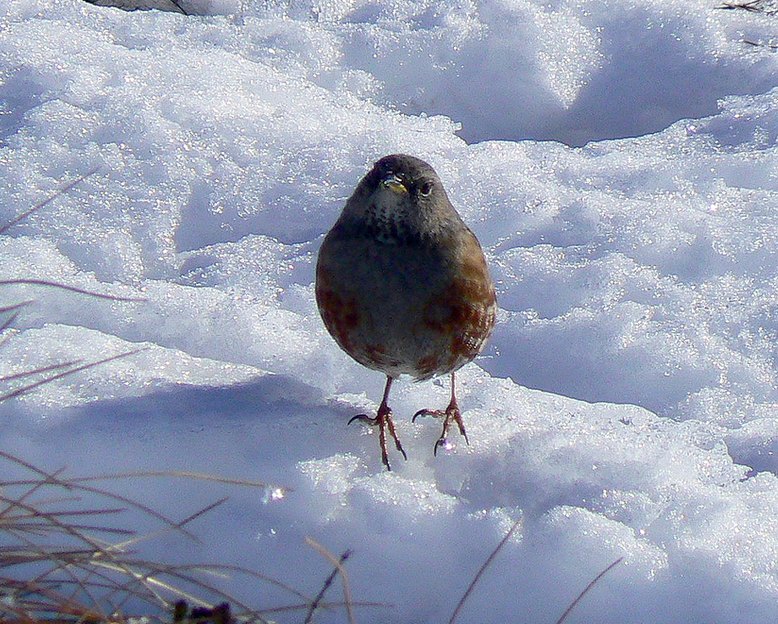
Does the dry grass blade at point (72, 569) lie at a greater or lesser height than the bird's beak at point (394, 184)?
lesser

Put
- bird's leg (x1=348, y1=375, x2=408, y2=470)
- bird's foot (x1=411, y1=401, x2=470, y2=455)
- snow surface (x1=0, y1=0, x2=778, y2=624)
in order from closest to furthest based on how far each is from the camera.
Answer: snow surface (x1=0, y1=0, x2=778, y2=624)
bird's leg (x1=348, y1=375, x2=408, y2=470)
bird's foot (x1=411, y1=401, x2=470, y2=455)

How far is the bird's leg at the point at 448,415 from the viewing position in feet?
14.2

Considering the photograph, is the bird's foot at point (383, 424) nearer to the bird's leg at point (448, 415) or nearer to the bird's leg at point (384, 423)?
the bird's leg at point (384, 423)

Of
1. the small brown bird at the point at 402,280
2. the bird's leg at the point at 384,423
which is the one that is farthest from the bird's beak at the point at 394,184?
the bird's leg at the point at 384,423

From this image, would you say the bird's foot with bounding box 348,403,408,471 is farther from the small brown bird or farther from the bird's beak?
the bird's beak

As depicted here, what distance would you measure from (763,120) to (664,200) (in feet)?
3.35

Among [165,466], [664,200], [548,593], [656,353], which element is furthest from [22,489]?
[664,200]

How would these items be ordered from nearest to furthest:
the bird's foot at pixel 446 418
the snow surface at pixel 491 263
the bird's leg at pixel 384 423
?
1. the snow surface at pixel 491 263
2. the bird's leg at pixel 384 423
3. the bird's foot at pixel 446 418

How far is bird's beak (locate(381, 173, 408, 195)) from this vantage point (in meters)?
4.25

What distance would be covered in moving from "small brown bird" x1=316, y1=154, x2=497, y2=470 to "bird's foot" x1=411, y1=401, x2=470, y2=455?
0.02m

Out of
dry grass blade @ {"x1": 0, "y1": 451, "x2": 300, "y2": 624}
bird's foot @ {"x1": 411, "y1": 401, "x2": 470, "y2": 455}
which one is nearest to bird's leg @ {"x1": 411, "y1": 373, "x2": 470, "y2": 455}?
bird's foot @ {"x1": 411, "y1": 401, "x2": 470, "y2": 455}

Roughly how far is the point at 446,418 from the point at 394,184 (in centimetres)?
94

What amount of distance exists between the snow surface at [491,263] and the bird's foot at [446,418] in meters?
0.04

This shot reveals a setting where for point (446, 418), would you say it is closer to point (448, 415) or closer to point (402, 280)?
point (448, 415)
